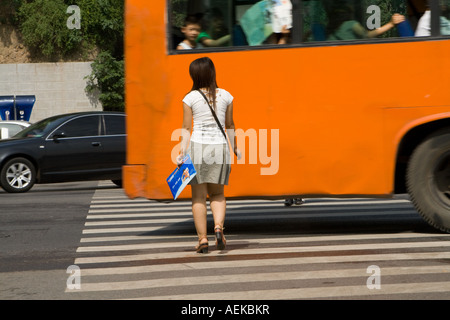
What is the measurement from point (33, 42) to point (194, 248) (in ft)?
125

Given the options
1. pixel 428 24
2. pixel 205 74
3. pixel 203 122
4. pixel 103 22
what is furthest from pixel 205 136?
pixel 103 22

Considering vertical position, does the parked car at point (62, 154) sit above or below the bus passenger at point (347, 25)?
below

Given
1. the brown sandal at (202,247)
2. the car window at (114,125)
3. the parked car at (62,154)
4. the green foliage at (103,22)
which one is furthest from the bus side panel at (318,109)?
the green foliage at (103,22)

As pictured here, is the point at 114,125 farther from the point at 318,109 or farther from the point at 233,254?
the point at 233,254

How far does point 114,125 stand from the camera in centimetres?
1791

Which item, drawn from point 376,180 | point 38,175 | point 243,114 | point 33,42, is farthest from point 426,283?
point 33,42

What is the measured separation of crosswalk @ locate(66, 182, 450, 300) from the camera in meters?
6.04

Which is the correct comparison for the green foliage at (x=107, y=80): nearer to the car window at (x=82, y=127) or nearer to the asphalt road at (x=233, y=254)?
the car window at (x=82, y=127)

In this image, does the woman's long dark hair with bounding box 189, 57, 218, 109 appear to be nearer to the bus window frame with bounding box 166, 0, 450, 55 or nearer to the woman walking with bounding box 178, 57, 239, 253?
the woman walking with bounding box 178, 57, 239, 253

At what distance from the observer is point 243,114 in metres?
8.85

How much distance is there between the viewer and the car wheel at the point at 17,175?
683 inches

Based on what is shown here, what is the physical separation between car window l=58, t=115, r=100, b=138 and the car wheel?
3.34ft

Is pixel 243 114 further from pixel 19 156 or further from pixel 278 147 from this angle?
pixel 19 156

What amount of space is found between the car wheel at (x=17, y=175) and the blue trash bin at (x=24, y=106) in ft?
71.6
